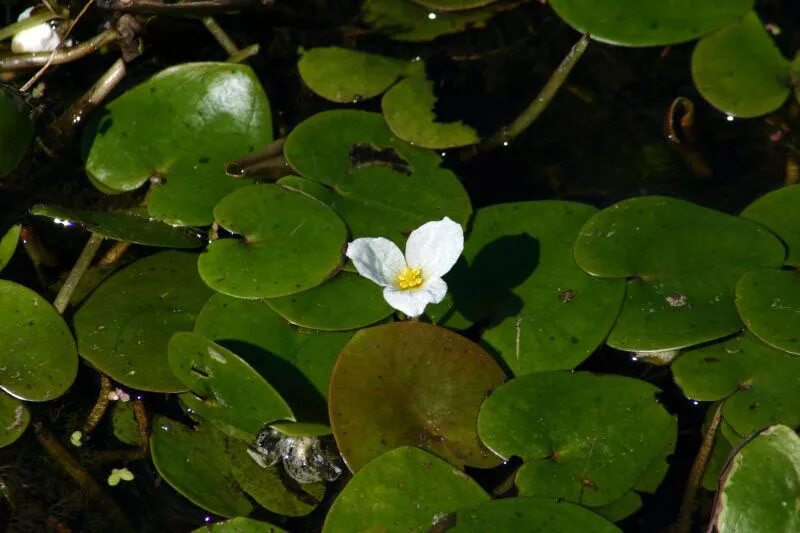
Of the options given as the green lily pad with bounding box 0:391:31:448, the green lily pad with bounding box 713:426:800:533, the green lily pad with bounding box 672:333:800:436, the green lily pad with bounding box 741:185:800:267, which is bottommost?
the green lily pad with bounding box 672:333:800:436

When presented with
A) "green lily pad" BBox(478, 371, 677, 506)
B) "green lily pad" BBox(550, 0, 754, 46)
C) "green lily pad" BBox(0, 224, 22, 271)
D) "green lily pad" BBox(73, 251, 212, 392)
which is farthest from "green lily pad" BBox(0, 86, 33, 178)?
"green lily pad" BBox(550, 0, 754, 46)

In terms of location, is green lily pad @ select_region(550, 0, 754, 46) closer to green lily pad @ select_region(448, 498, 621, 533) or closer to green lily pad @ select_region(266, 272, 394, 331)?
green lily pad @ select_region(266, 272, 394, 331)

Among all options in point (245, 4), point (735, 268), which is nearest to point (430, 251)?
point (735, 268)

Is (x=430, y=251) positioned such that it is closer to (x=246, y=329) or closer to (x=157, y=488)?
(x=246, y=329)

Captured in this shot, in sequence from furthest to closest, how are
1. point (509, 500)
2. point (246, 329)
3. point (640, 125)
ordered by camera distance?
point (640, 125) < point (246, 329) < point (509, 500)

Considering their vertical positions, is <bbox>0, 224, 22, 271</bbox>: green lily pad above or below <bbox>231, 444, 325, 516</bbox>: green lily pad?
above

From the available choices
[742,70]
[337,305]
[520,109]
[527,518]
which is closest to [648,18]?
[742,70]
